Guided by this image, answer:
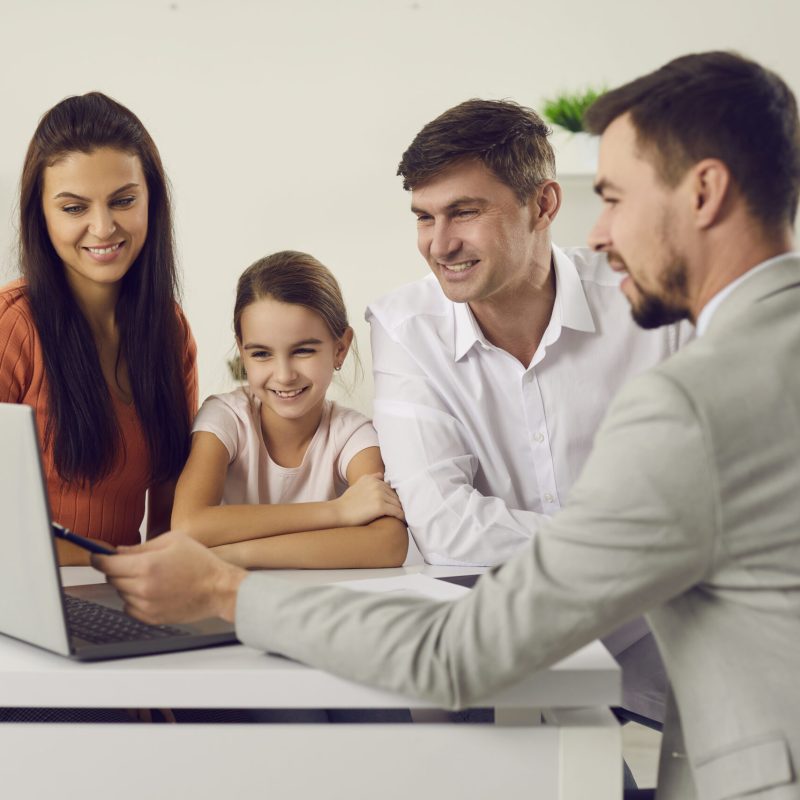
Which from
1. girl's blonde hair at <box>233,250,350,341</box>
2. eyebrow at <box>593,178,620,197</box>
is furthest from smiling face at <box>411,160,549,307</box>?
eyebrow at <box>593,178,620,197</box>

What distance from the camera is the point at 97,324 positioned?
181 centimetres

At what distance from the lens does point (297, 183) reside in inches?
150

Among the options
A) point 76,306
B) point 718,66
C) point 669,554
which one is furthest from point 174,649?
point 76,306

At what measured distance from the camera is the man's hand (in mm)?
998

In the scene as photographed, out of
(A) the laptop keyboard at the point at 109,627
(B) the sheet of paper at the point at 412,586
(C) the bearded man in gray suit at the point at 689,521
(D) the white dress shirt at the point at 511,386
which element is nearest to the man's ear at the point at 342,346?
(D) the white dress shirt at the point at 511,386

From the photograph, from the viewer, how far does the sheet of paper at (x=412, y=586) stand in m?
1.25

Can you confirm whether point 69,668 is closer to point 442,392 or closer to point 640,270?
point 640,270

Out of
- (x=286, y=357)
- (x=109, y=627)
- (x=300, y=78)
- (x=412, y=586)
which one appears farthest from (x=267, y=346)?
(x=300, y=78)

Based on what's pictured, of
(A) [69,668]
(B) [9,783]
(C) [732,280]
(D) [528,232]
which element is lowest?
(B) [9,783]

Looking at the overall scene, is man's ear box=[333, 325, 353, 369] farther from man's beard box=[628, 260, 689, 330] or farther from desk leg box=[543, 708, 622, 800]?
desk leg box=[543, 708, 622, 800]

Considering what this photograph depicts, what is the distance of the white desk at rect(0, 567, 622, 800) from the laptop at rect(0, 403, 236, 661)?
42 millimetres

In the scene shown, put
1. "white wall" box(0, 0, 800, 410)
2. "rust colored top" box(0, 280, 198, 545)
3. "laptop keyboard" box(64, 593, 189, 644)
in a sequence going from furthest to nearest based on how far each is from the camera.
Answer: "white wall" box(0, 0, 800, 410)
"rust colored top" box(0, 280, 198, 545)
"laptop keyboard" box(64, 593, 189, 644)

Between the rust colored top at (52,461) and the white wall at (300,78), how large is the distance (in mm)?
1993

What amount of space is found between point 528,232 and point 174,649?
1059 mm
